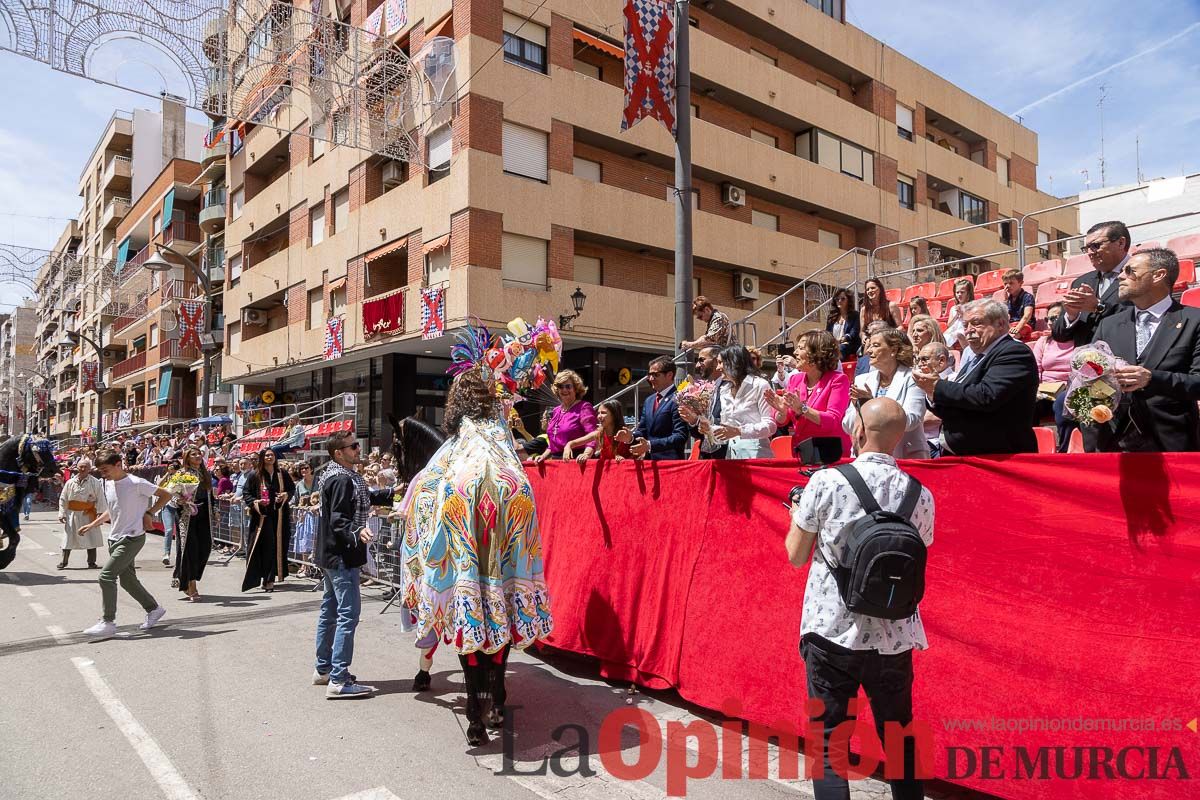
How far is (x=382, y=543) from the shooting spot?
33.4 ft

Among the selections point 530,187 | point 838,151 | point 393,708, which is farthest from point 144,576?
point 838,151

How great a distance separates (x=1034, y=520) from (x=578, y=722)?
118 inches

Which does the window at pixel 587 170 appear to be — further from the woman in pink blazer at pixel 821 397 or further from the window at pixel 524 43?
the woman in pink blazer at pixel 821 397

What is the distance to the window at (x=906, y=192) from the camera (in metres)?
29.9

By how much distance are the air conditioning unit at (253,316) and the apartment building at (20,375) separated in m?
48.1

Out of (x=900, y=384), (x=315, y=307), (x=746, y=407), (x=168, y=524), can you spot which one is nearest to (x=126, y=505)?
(x=746, y=407)

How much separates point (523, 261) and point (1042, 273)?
37.5ft

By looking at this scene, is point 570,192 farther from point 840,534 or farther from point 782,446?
point 840,534

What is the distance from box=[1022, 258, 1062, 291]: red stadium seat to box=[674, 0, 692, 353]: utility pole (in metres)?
7.91

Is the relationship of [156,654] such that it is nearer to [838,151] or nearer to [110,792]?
[110,792]

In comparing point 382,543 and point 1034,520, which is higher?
point 1034,520

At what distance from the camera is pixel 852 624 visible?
313 cm

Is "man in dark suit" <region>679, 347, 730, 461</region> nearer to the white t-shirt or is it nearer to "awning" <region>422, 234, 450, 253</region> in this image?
the white t-shirt

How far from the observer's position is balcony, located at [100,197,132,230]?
51.2 meters
